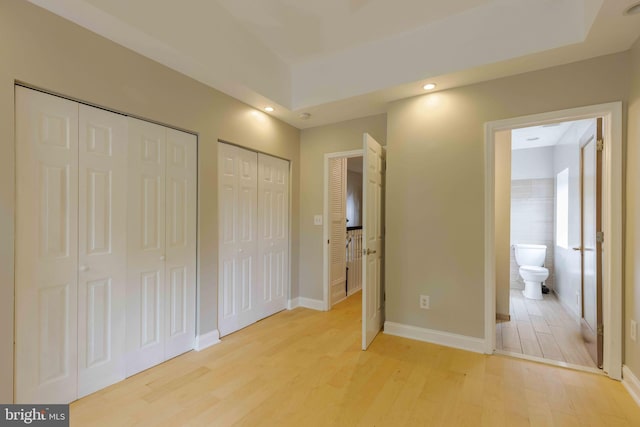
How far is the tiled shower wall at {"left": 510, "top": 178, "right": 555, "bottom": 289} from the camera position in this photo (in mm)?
4867

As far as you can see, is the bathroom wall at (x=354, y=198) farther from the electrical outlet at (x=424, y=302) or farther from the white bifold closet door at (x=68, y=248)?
the white bifold closet door at (x=68, y=248)

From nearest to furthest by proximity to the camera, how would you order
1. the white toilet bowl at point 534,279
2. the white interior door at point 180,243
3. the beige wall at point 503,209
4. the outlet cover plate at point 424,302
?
the white interior door at point 180,243 → the outlet cover plate at point 424,302 → the beige wall at point 503,209 → the white toilet bowl at point 534,279

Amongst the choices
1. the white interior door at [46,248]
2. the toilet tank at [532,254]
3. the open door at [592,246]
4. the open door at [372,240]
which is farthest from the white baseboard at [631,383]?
the white interior door at [46,248]

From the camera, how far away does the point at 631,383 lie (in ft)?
6.44

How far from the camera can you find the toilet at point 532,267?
4.24 metres

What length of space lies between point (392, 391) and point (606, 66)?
2.94 meters

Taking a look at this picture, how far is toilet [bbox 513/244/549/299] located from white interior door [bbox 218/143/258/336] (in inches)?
161

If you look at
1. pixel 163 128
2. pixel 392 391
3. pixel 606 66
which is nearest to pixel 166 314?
pixel 163 128

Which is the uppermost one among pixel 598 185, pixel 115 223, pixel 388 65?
pixel 388 65

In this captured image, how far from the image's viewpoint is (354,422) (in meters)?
1.69

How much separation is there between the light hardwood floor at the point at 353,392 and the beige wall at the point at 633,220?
0.35 m

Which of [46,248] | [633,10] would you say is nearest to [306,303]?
[46,248]

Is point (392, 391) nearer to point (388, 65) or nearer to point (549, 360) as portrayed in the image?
→ point (549, 360)

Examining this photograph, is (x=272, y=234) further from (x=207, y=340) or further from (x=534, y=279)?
(x=534, y=279)
